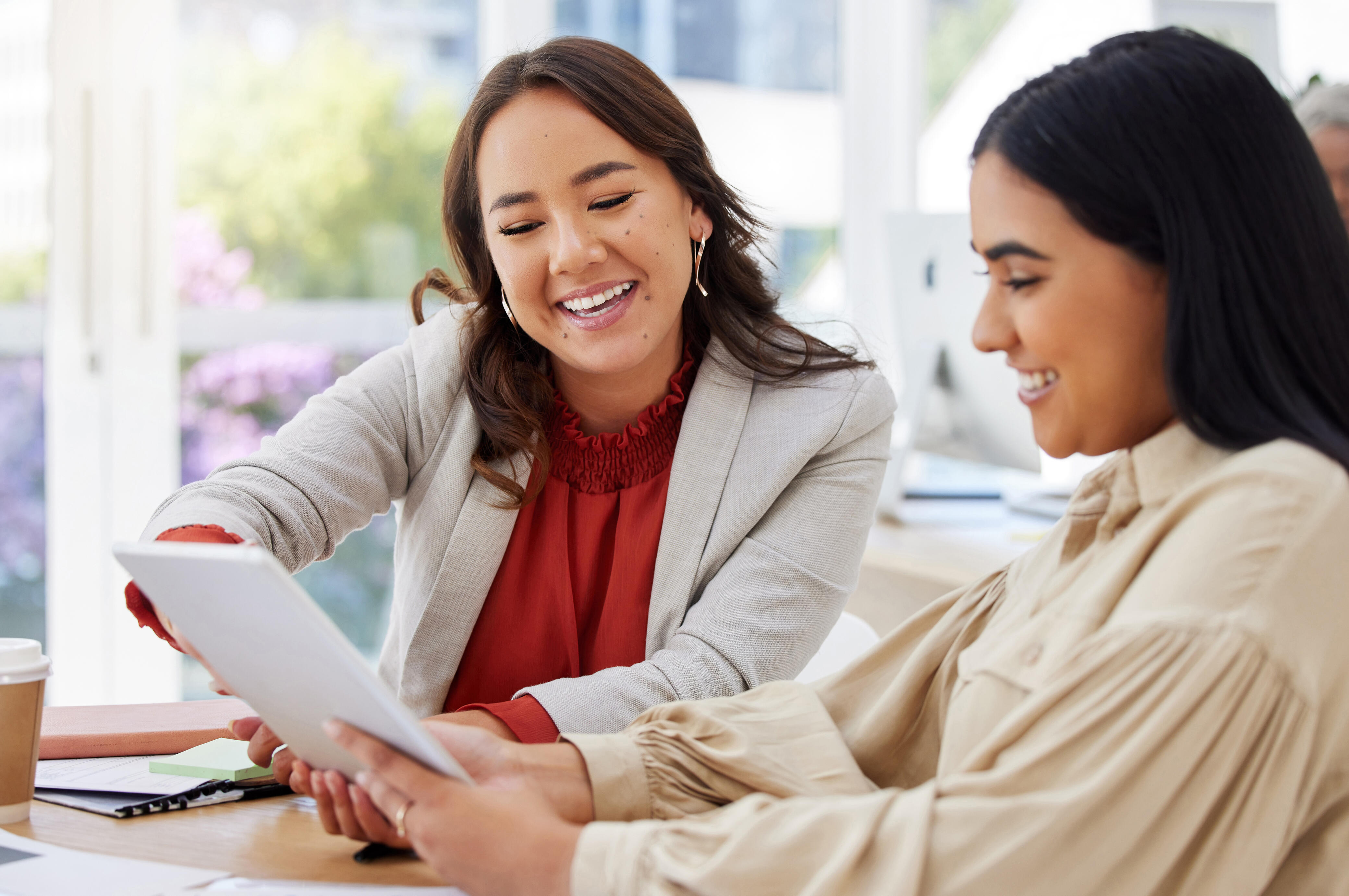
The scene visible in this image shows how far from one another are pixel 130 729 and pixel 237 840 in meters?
0.33

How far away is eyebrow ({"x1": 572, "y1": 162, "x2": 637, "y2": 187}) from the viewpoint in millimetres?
1345

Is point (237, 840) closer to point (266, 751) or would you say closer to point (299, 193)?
point (266, 751)

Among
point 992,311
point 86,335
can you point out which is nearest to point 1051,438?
point 992,311

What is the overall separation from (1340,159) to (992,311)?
737 millimetres

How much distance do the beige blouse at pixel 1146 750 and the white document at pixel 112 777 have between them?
0.49 meters

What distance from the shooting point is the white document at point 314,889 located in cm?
81

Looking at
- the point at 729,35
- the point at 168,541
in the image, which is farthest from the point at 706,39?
the point at 168,541

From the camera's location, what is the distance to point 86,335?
2730 mm

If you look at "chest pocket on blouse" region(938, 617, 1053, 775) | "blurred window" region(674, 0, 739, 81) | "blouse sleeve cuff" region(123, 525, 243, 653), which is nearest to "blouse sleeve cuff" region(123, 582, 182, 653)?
"blouse sleeve cuff" region(123, 525, 243, 653)

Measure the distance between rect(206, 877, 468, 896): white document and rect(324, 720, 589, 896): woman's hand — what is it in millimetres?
22

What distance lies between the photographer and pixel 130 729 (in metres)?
1.18

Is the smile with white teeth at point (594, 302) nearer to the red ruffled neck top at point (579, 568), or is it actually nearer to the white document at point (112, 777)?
the red ruffled neck top at point (579, 568)

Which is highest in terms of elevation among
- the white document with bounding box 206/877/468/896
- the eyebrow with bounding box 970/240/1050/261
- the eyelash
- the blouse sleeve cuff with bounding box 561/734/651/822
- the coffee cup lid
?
the eyelash

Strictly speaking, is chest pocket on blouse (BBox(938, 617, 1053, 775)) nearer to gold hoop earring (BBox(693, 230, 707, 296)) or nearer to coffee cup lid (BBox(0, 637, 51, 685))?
coffee cup lid (BBox(0, 637, 51, 685))
